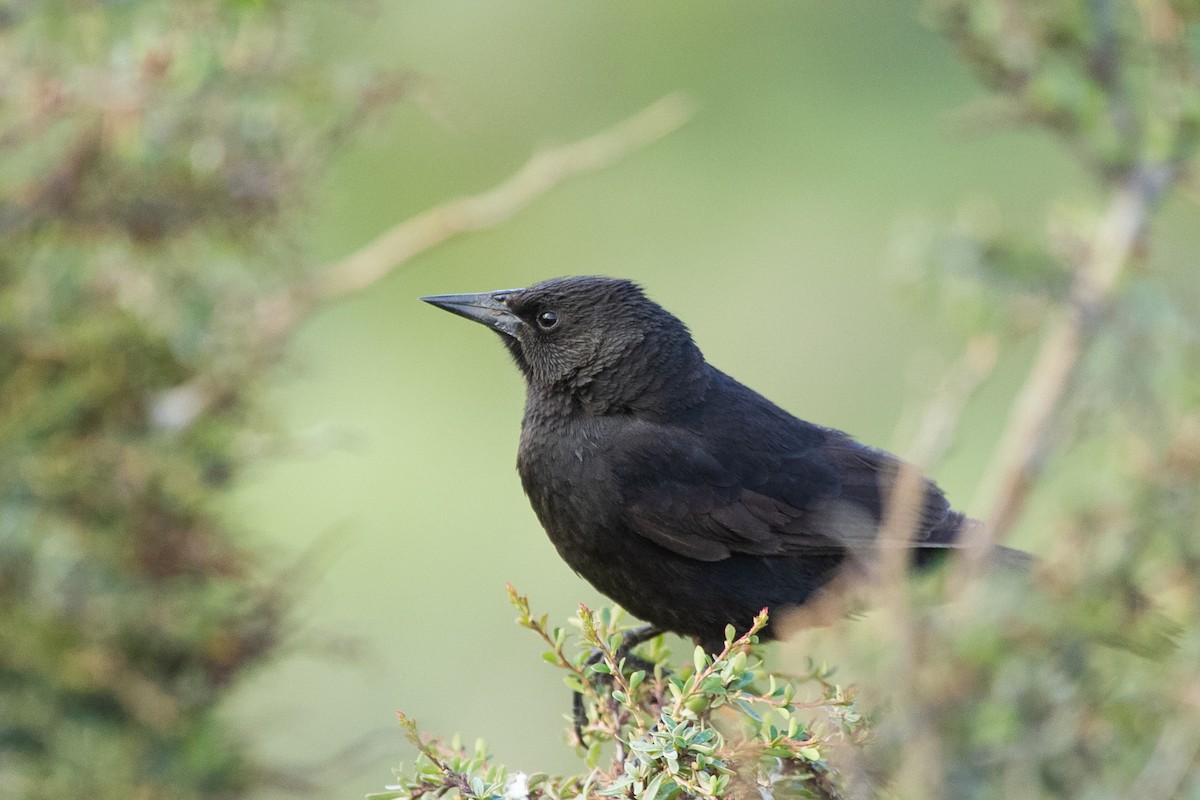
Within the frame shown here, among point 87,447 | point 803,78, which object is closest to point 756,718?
point 87,447

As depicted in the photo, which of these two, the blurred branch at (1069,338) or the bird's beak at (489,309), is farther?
the bird's beak at (489,309)

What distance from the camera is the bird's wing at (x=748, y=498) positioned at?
3727 millimetres

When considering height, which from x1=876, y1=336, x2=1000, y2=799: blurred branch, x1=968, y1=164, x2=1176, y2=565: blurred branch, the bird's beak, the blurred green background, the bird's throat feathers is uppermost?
the blurred green background

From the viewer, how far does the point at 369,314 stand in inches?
331

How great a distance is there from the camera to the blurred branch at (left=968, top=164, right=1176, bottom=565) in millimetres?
3740

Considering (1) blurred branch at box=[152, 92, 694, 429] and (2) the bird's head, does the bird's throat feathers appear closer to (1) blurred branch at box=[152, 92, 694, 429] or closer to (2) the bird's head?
(2) the bird's head

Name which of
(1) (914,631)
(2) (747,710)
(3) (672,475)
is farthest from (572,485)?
(1) (914,631)

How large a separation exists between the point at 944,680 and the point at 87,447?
223 centimetres

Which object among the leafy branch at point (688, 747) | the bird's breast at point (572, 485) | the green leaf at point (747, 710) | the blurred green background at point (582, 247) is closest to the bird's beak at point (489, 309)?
the bird's breast at point (572, 485)

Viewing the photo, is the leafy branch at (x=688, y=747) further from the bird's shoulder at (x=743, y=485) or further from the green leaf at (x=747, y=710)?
the bird's shoulder at (x=743, y=485)

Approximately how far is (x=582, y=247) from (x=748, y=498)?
4.56 m

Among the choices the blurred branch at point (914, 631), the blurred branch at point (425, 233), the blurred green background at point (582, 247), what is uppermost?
the blurred green background at point (582, 247)

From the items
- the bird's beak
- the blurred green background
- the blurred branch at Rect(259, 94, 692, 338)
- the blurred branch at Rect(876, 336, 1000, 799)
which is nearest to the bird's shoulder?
the bird's beak

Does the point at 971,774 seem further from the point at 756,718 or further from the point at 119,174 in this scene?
the point at 119,174
